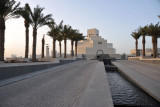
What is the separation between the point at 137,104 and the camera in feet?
15.0

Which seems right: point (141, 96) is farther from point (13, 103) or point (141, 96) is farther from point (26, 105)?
point (13, 103)

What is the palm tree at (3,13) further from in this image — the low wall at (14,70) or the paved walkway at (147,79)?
the paved walkway at (147,79)

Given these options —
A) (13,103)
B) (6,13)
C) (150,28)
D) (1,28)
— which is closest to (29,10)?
(6,13)

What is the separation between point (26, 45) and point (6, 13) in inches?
327

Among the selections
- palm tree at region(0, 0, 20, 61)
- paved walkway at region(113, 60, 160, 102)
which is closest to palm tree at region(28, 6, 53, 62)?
palm tree at region(0, 0, 20, 61)

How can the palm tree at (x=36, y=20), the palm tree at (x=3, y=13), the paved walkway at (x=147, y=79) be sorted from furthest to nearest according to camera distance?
the palm tree at (x=36, y=20), the palm tree at (x=3, y=13), the paved walkway at (x=147, y=79)

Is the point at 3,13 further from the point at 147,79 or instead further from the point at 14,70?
the point at 147,79

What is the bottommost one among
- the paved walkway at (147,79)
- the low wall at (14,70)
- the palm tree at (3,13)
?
the paved walkway at (147,79)

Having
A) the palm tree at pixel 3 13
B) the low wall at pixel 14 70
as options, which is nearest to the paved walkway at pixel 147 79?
the low wall at pixel 14 70

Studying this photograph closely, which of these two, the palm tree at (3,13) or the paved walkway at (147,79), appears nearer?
the paved walkway at (147,79)

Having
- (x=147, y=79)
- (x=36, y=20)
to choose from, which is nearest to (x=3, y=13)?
(x=36, y=20)

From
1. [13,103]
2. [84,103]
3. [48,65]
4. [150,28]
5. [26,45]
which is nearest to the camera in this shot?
[84,103]

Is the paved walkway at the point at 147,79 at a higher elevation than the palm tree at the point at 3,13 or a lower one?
lower

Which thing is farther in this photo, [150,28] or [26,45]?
[150,28]
